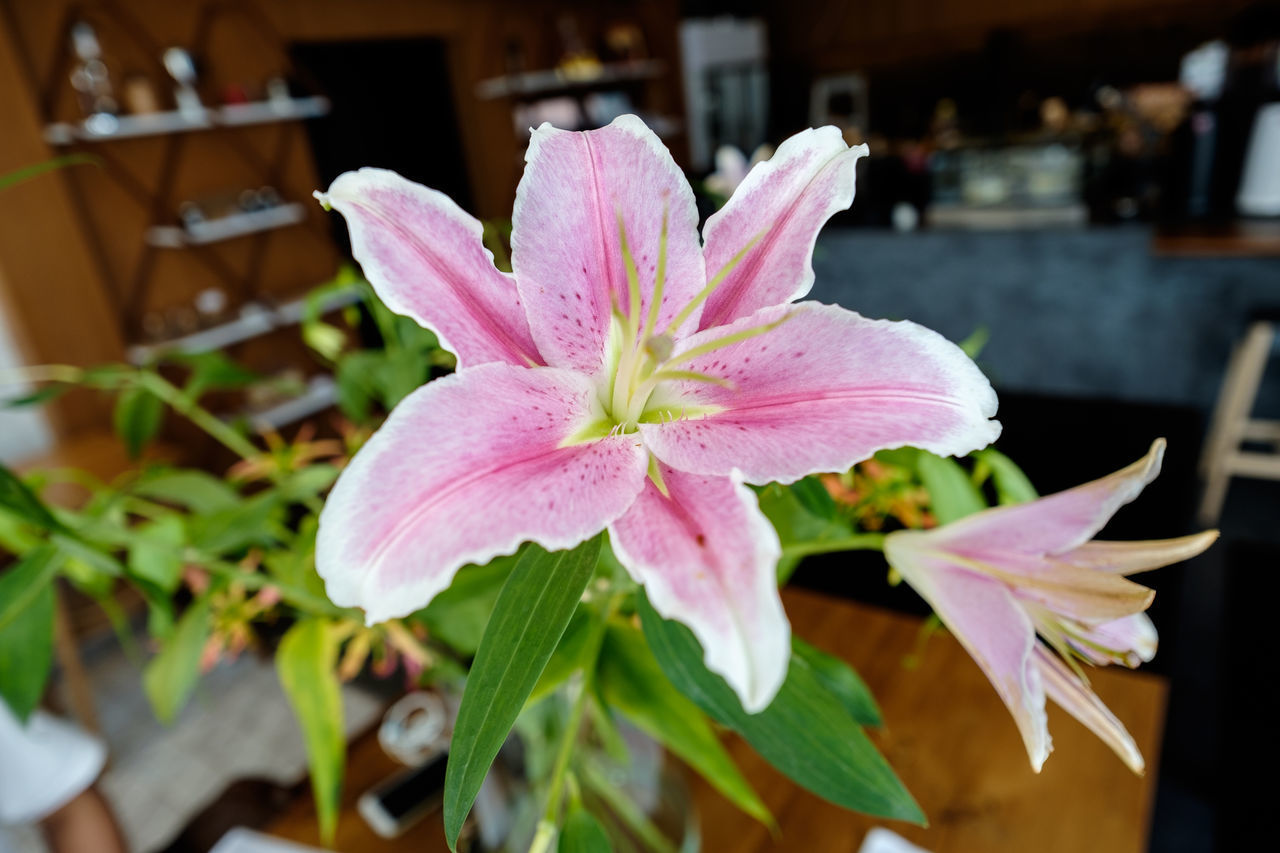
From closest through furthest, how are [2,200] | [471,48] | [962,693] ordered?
[962,693] → [2,200] → [471,48]

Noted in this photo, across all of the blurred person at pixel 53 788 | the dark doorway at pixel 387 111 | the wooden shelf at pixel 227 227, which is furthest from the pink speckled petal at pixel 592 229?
the dark doorway at pixel 387 111

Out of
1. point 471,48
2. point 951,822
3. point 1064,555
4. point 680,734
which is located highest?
point 471,48

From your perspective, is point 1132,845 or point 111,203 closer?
point 1132,845

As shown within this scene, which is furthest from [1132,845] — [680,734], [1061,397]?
[1061,397]

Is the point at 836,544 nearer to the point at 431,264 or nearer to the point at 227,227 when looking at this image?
the point at 431,264

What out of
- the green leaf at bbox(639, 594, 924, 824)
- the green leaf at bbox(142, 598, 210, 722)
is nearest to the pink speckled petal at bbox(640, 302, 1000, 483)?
the green leaf at bbox(639, 594, 924, 824)

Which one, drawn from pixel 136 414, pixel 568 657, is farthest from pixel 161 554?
pixel 568 657

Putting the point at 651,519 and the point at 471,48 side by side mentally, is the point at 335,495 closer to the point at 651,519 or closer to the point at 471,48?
the point at 651,519
